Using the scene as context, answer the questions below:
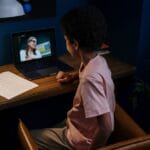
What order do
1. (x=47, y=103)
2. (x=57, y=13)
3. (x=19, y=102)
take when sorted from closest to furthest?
(x=19, y=102), (x=57, y=13), (x=47, y=103)

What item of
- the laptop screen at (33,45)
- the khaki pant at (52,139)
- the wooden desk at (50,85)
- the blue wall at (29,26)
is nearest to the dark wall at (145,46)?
the wooden desk at (50,85)

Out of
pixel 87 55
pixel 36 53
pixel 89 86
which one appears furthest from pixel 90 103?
pixel 36 53

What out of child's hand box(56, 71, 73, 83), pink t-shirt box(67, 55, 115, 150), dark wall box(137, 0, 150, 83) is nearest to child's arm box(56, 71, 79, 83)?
child's hand box(56, 71, 73, 83)

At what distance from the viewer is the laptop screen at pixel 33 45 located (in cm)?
201

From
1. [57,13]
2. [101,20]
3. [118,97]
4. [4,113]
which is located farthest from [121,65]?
[4,113]

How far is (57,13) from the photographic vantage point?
7.14 feet

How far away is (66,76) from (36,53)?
1.02ft

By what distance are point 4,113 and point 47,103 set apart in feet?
1.00

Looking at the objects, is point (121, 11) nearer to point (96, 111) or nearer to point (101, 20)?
point (101, 20)

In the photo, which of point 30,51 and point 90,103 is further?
point 30,51

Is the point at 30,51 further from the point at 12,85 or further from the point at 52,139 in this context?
the point at 52,139

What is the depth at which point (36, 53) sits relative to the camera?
81.5 inches

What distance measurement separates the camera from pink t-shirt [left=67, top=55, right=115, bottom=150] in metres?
1.44

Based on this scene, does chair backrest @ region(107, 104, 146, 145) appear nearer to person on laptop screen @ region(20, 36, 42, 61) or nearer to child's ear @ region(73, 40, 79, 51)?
child's ear @ region(73, 40, 79, 51)
